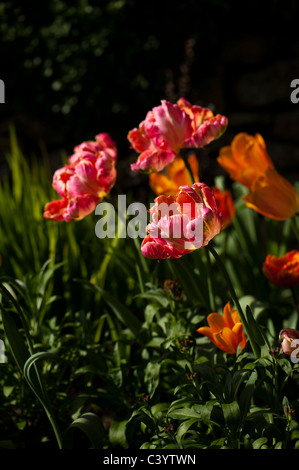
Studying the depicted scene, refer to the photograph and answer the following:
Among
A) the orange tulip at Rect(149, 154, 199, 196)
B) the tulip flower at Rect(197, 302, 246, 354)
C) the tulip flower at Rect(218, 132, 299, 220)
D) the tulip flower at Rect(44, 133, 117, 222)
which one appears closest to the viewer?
the tulip flower at Rect(197, 302, 246, 354)

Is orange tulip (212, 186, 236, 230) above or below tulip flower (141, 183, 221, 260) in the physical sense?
above

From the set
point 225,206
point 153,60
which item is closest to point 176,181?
point 225,206

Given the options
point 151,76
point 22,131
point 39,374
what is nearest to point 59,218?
point 39,374

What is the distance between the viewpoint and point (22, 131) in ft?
11.5

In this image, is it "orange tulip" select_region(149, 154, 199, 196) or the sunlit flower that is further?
"orange tulip" select_region(149, 154, 199, 196)

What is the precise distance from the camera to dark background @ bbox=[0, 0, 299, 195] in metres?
3.02

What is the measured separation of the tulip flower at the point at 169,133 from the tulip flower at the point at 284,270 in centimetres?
31

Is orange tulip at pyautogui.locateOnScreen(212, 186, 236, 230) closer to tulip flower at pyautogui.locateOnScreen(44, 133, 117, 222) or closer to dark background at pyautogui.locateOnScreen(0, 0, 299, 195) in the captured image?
tulip flower at pyautogui.locateOnScreen(44, 133, 117, 222)

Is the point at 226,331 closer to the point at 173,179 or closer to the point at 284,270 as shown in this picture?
the point at 284,270

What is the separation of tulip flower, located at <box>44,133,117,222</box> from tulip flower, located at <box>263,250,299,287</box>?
393 mm

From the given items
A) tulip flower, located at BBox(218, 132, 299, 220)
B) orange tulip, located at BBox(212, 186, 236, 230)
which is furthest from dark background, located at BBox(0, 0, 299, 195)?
tulip flower, located at BBox(218, 132, 299, 220)

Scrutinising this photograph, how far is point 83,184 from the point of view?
1147mm

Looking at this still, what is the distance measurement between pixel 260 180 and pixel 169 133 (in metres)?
0.27

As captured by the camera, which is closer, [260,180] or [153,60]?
[260,180]
